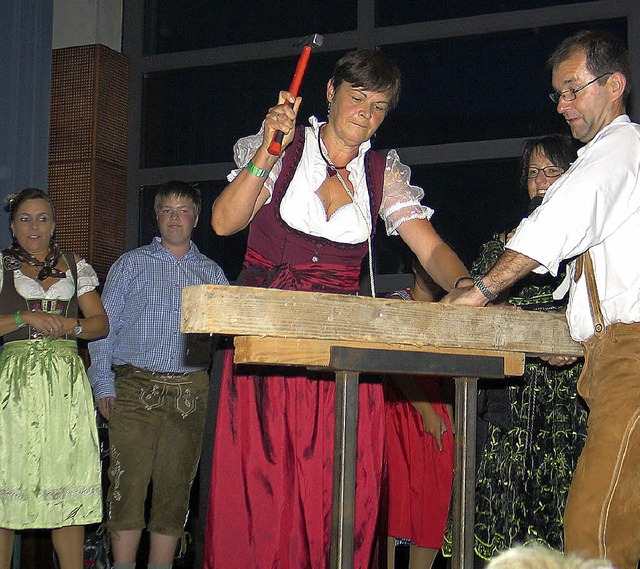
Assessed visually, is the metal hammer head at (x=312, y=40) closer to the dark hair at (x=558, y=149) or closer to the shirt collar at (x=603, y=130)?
the shirt collar at (x=603, y=130)

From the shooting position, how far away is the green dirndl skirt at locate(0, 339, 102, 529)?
3.59 meters

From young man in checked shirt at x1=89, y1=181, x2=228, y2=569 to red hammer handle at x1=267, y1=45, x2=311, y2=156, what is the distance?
1773 mm

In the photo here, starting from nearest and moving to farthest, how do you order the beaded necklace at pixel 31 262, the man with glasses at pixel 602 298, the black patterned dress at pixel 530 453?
the man with glasses at pixel 602 298, the black patterned dress at pixel 530 453, the beaded necklace at pixel 31 262

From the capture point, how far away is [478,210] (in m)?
4.96

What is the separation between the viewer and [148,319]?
404cm

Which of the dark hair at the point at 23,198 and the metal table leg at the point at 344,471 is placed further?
the dark hair at the point at 23,198

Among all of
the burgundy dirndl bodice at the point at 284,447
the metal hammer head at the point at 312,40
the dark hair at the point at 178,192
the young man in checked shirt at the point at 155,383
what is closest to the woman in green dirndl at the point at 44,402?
the young man in checked shirt at the point at 155,383

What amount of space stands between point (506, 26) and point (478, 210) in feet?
2.98

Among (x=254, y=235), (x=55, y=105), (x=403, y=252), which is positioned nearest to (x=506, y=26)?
(x=403, y=252)

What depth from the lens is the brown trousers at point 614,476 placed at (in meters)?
1.95

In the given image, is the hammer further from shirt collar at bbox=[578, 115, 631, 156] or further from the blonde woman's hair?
the blonde woman's hair

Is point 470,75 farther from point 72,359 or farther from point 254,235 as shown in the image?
point 254,235

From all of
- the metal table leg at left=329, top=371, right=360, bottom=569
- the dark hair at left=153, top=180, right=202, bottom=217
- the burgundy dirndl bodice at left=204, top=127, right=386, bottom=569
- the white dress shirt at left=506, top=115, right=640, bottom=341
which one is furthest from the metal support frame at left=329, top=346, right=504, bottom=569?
the dark hair at left=153, top=180, right=202, bottom=217

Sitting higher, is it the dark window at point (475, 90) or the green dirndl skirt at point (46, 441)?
the dark window at point (475, 90)
